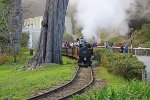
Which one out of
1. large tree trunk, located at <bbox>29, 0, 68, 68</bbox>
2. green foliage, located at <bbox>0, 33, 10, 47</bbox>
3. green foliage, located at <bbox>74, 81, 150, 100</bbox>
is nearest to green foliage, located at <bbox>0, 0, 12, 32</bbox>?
green foliage, located at <bbox>0, 33, 10, 47</bbox>

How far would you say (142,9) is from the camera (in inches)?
2484

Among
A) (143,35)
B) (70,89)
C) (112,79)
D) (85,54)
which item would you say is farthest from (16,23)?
(70,89)

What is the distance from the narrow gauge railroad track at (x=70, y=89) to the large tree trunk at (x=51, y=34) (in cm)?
696

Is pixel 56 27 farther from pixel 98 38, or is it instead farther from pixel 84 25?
pixel 84 25

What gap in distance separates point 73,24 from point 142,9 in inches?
963

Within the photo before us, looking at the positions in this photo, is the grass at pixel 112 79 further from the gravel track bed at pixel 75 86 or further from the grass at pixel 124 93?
the grass at pixel 124 93

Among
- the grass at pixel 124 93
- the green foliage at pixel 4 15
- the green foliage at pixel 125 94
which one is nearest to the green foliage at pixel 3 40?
the green foliage at pixel 4 15

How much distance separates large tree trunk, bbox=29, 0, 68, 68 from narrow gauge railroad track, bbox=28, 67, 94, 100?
274 inches

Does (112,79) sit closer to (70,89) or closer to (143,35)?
(70,89)

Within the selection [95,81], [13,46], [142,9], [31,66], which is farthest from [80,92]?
[142,9]

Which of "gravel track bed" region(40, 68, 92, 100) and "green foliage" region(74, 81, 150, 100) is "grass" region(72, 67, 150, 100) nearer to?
"green foliage" region(74, 81, 150, 100)

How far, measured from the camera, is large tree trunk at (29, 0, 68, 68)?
3158 centimetres

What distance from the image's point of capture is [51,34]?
31750 mm

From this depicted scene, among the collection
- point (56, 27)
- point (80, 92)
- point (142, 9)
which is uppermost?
point (142, 9)
